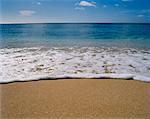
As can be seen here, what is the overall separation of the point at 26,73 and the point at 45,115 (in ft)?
3.99

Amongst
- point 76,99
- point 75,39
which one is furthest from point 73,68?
point 75,39

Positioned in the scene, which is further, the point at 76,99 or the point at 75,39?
the point at 75,39

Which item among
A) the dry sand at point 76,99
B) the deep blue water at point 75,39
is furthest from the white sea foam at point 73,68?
the deep blue water at point 75,39

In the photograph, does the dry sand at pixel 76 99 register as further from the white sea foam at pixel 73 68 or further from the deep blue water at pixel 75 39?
the deep blue water at pixel 75 39

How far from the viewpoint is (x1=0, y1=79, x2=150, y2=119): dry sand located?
148 centimetres

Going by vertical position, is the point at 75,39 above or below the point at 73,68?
above

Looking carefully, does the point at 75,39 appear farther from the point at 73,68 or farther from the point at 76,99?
the point at 76,99

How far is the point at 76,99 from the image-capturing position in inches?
67.9

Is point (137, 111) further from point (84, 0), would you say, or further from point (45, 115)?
point (84, 0)

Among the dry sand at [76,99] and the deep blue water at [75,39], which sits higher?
the deep blue water at [75,39]

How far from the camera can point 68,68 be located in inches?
111

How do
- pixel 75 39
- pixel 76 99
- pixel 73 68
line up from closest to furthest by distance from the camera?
pixel 76 99 → pixel 73 68 → pixel 75 39

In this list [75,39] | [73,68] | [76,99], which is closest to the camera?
[76,99]

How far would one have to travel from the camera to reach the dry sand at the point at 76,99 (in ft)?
4.86
